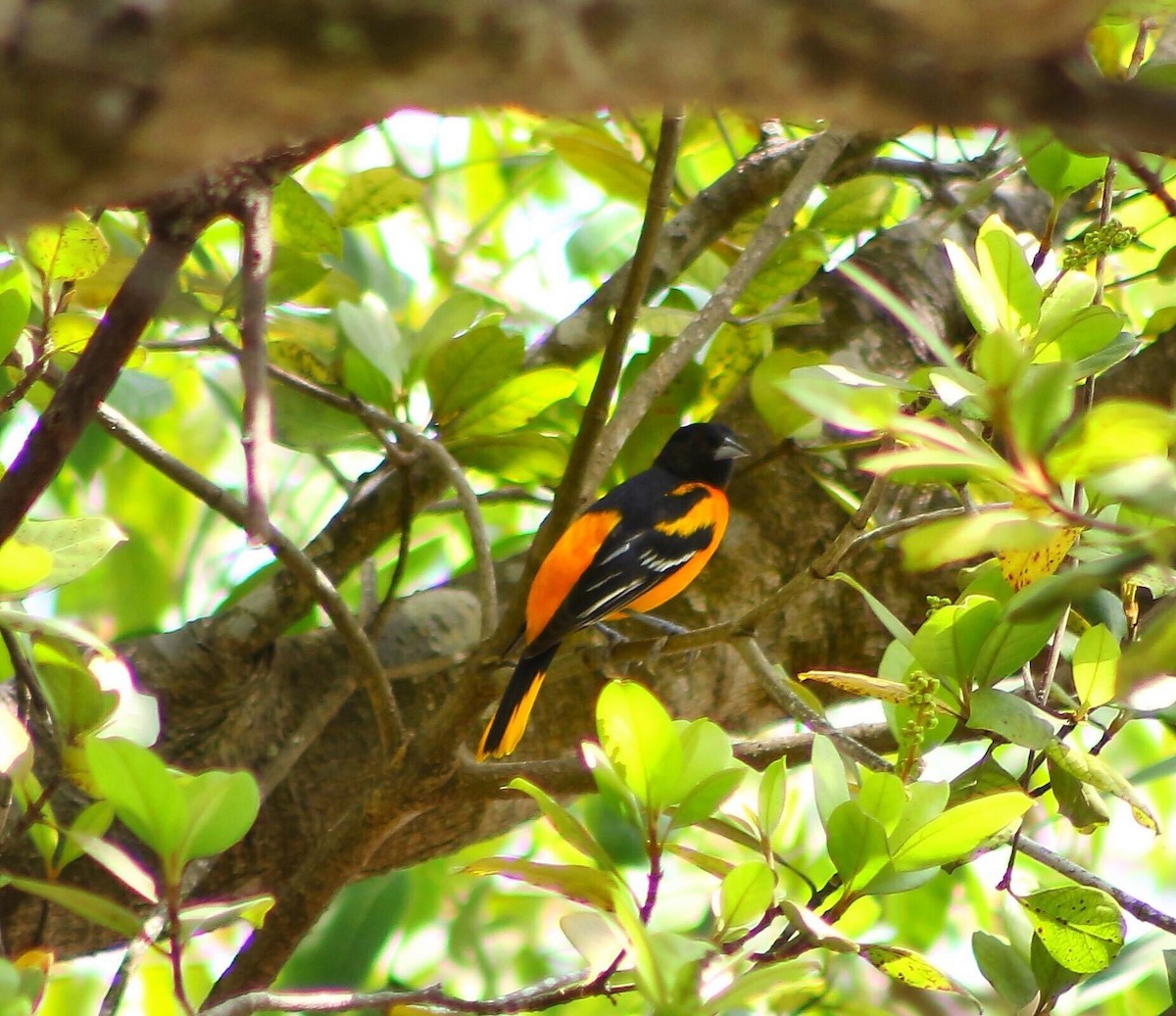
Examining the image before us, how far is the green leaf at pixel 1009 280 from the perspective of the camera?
5.07 feet

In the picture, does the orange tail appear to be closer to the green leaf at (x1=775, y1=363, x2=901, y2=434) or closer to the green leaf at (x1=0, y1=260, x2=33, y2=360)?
the green leaf at (x1=0, y1=260, x2=33, y2=360)

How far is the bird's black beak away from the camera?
11.5ft

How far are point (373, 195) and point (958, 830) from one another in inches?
79.5

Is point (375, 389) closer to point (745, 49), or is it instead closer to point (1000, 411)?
point (1000, 411)

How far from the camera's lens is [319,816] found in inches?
107

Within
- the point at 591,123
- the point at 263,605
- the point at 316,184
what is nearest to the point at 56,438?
the point at 263,605

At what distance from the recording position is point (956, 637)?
65.5 inches

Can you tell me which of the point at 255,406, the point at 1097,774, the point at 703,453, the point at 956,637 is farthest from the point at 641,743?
the point at 703,453

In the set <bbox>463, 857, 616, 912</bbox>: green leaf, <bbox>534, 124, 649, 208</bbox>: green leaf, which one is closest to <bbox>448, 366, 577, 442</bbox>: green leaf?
<bbox>534, 124, 649, 208</bbox>: green leaf

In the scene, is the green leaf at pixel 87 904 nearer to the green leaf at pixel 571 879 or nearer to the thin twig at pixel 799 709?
the green leaf at pixel 571 879

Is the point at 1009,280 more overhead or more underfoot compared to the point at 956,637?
more overhead

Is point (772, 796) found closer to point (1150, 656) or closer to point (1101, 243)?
point (1150, 656)

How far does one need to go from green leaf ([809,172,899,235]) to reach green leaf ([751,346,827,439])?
1.55 ft

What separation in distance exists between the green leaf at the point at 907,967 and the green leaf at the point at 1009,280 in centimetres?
83
